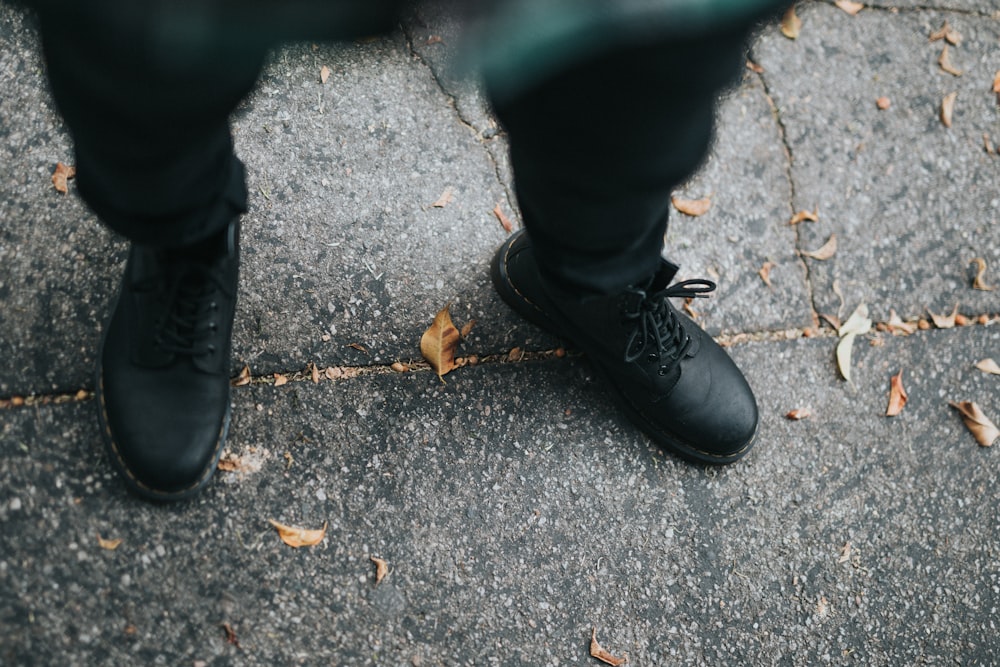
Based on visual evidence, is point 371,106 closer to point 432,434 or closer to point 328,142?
point 328,142

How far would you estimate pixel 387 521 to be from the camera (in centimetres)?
145

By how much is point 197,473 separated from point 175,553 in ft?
0.50

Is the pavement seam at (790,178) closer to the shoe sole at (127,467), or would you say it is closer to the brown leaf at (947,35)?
the brown leaf at (947,35)

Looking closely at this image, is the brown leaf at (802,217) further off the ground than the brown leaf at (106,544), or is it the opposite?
the brown leaf at (802,217)

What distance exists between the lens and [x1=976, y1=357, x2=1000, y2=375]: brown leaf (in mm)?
1813

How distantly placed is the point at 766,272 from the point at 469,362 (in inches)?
30.6

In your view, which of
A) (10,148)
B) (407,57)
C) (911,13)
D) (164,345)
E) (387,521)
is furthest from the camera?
(911,13)

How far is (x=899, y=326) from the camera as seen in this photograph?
1827 millimetres

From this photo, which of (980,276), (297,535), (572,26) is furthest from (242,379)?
(980,276)

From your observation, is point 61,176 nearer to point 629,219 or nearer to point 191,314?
point 191,314

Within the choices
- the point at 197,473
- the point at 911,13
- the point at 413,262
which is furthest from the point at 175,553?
the point at 911,13

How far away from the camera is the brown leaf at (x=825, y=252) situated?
6.09 feet

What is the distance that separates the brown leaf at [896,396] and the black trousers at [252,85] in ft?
3.20

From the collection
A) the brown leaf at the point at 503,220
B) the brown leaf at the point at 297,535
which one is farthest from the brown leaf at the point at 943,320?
the brown leaf at the point at 297,535
